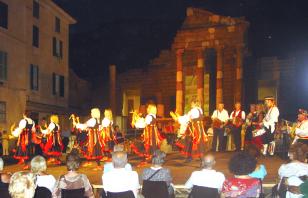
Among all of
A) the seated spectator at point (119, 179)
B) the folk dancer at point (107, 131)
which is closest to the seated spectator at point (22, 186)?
the seated spectator at point (119, 179)

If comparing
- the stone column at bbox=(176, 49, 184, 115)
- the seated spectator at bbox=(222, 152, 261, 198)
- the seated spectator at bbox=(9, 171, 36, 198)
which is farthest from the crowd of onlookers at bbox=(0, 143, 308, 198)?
the stone column at bbox=(176, 49, 184, 115)

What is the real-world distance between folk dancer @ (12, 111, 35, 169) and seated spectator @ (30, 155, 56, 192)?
9.54 m

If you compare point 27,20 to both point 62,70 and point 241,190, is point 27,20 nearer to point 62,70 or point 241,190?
point 62,70

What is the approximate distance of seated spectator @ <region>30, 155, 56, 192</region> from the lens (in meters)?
6.53

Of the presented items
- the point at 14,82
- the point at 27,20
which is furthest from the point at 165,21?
the point at 14,82

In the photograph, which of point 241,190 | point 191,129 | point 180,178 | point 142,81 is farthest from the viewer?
point 142,81

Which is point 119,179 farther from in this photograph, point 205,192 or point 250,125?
point 250,125

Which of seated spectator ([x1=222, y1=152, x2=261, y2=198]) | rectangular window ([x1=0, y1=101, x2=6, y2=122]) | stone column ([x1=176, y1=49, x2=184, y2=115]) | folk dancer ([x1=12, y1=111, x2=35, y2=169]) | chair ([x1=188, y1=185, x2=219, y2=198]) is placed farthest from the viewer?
stone column ([x1=176, y1=49, x2=184, y2=115])

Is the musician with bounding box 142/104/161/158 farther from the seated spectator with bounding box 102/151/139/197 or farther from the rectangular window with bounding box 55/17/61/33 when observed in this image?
the rectangular window with bounding box 55/17/61/33

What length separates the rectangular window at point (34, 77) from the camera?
2897 cm

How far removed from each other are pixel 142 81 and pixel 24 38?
7994 millimetres

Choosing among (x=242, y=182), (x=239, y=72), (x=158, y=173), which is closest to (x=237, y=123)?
(x=239, y=72)

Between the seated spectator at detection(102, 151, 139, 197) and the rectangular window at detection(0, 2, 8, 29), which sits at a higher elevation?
the rectangular window at detection(0, 2, 8, 29)

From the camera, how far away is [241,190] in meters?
5.97
